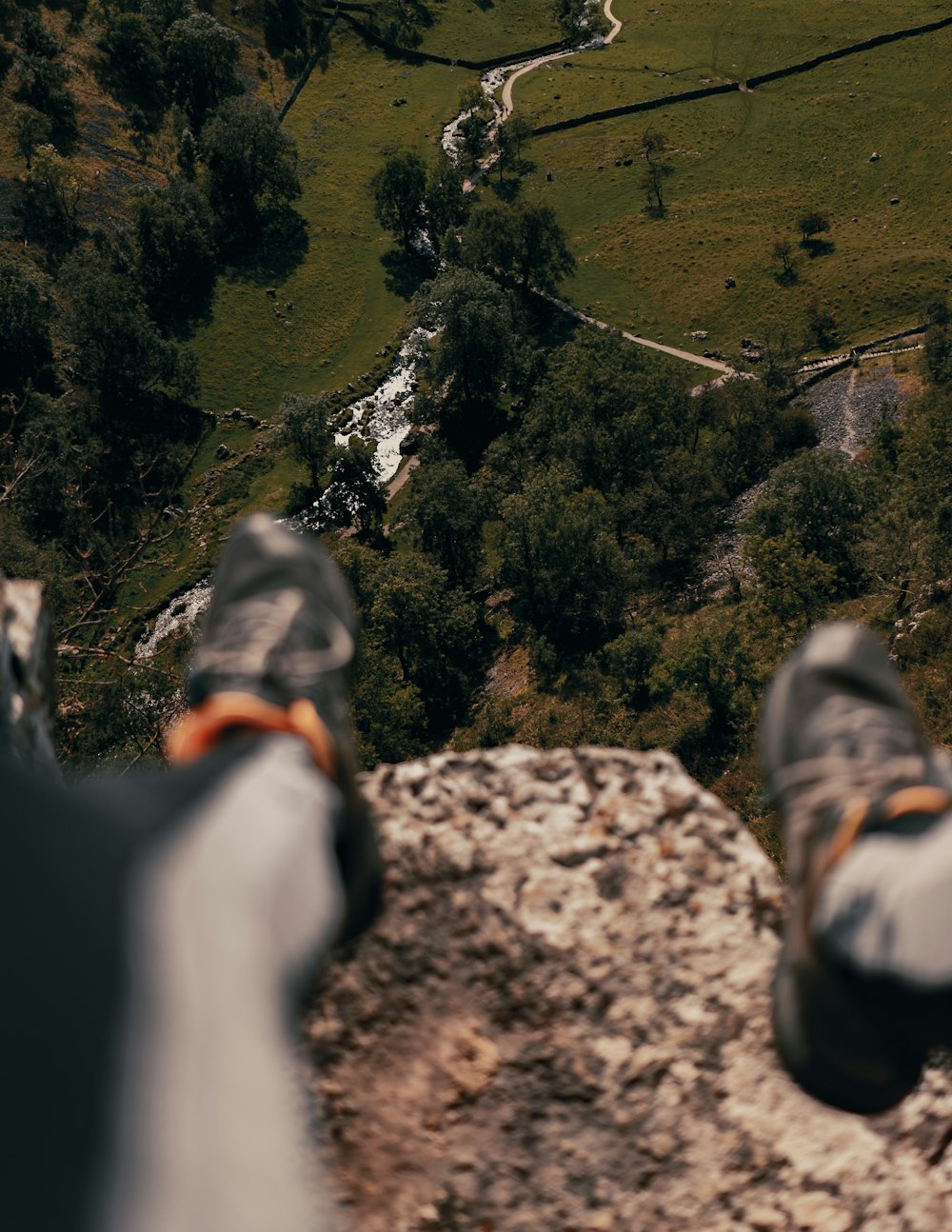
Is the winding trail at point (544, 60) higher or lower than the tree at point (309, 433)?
higher

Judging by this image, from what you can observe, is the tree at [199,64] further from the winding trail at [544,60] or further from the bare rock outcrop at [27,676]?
the bare rock outcrop at [27,676]

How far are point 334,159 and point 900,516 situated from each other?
80.8 metres

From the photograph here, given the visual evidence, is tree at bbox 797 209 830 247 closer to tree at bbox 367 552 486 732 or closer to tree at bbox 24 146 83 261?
tree at bbox 367 552 486 732

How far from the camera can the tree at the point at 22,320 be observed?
68.7 metres

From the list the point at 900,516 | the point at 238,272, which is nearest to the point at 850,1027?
the point at 900,516

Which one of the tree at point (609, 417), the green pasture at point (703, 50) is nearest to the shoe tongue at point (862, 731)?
the tree at point (609, 417)

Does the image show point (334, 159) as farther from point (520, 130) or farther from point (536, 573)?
point (536, 573)

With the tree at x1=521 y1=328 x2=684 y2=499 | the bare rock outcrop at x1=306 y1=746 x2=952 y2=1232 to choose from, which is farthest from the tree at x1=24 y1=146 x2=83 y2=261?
the bare rock outcrop at x1=306 y1=746 x2=952 y2=1232

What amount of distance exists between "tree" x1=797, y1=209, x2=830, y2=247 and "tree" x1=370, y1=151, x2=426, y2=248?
118ft

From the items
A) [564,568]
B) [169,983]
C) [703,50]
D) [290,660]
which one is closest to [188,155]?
[703,50]

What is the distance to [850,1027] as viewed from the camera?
5.00 m

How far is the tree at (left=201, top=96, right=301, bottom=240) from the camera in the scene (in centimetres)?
8694

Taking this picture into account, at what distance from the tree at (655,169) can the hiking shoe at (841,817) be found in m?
95.2

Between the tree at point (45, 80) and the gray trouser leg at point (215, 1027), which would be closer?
the gray trouser leg at point (215, 1027)
